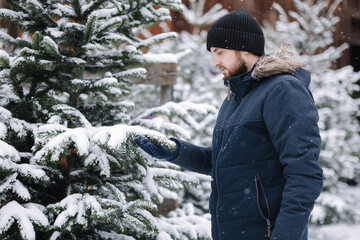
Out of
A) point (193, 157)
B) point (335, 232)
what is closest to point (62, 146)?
point (193, 157)

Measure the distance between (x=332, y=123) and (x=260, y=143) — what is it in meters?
4.87

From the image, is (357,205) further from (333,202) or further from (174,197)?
(174,197)

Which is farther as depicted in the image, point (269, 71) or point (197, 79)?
point (197, 79)

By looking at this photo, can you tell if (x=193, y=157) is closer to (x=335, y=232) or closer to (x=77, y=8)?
(x=77, y=8)

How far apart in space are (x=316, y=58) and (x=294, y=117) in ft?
17.3

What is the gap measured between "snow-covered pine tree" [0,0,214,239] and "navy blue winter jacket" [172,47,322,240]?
378 mm

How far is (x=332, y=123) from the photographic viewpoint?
618 centimetres

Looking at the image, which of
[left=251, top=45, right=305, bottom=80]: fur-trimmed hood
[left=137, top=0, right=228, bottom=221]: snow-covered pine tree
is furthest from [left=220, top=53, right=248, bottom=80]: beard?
[left=137, top=0, right=228, bottom=221]: snow-covered pine tree

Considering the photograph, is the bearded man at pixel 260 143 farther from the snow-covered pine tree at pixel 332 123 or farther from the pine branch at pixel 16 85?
the snow-covered pine tree at pixel 332 123

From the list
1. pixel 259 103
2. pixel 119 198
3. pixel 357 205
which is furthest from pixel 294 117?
pixel 357 205

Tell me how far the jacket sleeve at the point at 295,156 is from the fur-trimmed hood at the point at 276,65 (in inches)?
5.8

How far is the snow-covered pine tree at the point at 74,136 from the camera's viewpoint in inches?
79.3

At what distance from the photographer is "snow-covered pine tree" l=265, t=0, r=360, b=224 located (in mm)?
5754

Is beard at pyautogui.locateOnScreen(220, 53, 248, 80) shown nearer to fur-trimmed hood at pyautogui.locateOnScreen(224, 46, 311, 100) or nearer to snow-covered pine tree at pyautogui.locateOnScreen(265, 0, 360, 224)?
fur-trimmed hood at pyautogui.locateOnScreen(224, 46, 311, 100)
